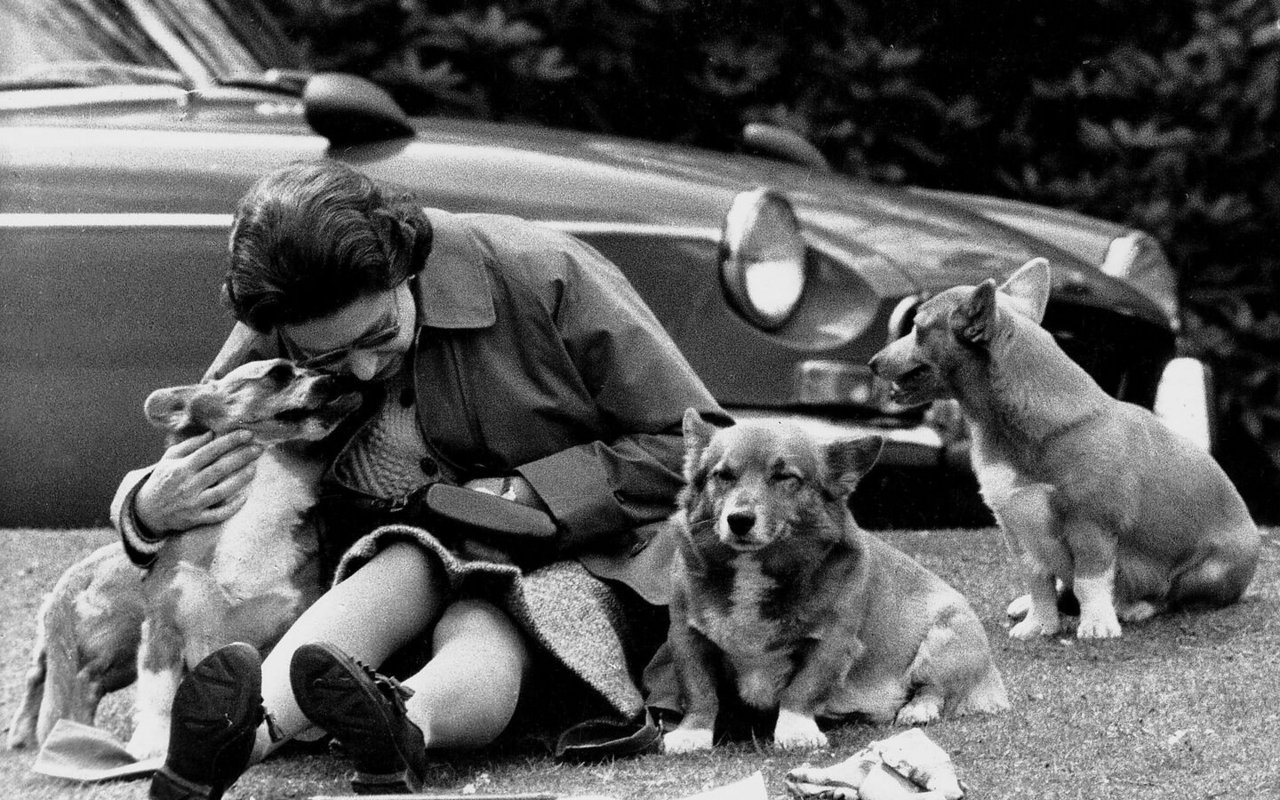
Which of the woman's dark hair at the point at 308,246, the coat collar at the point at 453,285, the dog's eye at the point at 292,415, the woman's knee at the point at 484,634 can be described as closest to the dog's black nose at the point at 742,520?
the woman's knee at the point at 484,634

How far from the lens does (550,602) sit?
336cm

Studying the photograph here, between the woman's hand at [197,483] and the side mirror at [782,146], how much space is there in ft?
9.85

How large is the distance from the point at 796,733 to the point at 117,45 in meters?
2.89

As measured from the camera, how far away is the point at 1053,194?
7.45m

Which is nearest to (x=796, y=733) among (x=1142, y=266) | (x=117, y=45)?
(x=117, y=45)

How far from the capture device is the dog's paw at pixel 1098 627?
4.20 meters

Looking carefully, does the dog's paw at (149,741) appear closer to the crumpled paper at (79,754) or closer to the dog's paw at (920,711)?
the crumpled paper at (79,754)

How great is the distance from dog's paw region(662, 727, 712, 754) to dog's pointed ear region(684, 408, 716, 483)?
1.56ft

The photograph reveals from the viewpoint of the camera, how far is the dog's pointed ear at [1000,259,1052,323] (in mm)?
4551

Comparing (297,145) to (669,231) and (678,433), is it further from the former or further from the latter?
(678,433)

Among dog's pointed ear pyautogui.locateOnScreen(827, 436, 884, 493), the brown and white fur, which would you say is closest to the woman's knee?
the brown and white fur

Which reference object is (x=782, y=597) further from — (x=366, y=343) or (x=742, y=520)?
(x=366, y=343)

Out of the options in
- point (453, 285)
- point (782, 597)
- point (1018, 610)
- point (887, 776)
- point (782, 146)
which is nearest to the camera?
point (887, 776)

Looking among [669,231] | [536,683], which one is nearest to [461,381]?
[536,683]
